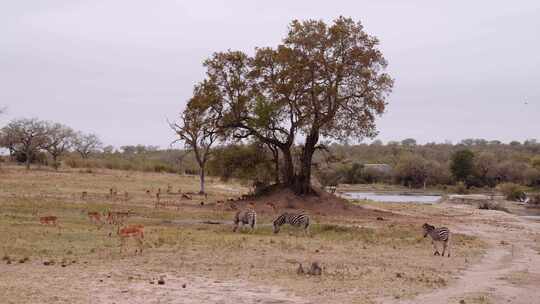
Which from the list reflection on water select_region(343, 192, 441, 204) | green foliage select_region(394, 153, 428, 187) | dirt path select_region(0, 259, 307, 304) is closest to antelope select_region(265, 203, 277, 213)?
dirt path select_region(0, 259, 307, 304)

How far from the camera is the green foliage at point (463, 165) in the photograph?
9775cm

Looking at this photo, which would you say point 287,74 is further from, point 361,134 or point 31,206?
point 31,206

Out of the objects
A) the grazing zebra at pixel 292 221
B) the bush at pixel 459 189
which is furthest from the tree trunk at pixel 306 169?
the bush at pixel 459 189

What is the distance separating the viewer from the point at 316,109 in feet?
130

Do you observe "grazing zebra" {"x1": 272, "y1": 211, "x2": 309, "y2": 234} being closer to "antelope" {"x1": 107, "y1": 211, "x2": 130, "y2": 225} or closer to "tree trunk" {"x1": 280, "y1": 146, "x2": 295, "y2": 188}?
"antelope" {"x1": 107, "y1": 211, "x2": 130, "y2": 225}

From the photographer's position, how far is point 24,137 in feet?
247

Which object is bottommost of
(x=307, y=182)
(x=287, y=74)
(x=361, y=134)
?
(x=307, y=182)

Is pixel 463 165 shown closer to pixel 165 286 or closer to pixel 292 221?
pixel 292 221

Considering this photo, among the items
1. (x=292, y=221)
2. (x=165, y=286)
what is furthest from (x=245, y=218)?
(x=165, y=286)

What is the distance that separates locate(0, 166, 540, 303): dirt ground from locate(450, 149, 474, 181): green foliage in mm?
66032

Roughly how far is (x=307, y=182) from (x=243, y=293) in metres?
26.9

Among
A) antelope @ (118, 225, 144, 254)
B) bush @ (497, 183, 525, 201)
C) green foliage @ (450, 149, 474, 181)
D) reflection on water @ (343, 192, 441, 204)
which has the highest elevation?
green foliage @ (450, 149, 474, 181)

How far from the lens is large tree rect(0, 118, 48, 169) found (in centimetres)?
7512

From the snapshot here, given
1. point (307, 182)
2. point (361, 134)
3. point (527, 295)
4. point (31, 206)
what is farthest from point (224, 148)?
point (527, 295)
